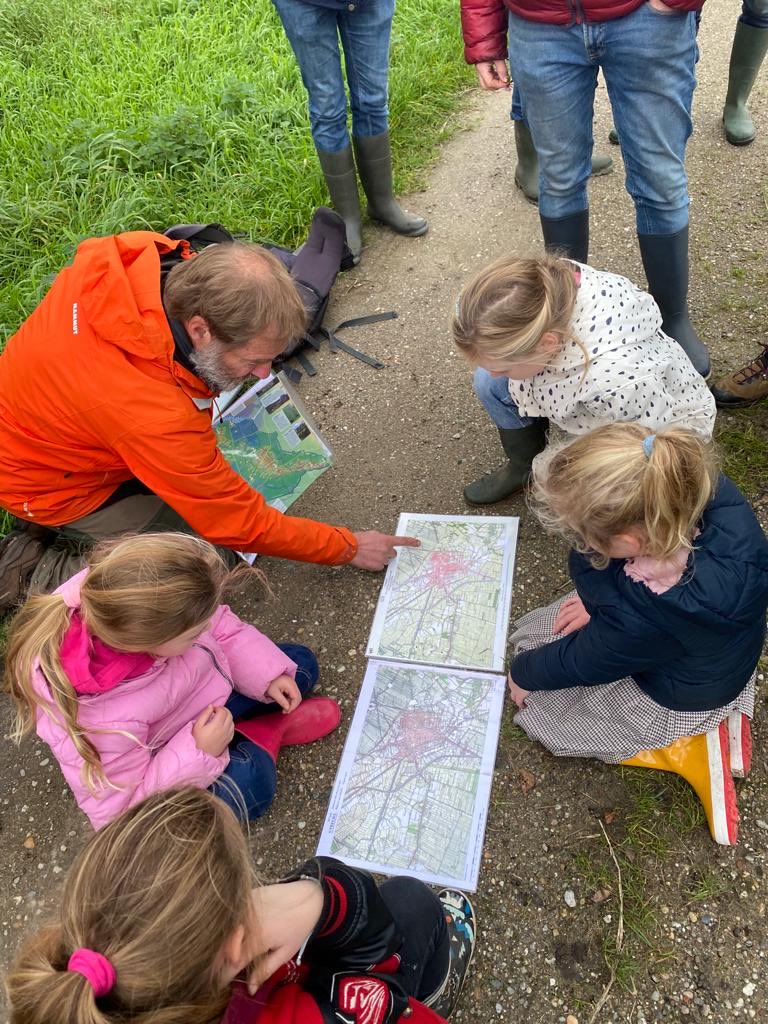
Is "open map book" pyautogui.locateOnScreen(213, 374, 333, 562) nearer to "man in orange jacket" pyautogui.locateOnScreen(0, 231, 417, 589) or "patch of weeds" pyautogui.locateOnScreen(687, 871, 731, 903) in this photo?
"man in orange jacket" pyautogui.locateOnScreen(0, 231, 417, 589)

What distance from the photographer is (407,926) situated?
64.0 inches

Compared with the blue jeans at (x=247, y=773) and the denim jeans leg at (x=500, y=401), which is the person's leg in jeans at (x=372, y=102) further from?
the blue jeans at (x=247, y=773)

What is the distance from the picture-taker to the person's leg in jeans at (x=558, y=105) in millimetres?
2266

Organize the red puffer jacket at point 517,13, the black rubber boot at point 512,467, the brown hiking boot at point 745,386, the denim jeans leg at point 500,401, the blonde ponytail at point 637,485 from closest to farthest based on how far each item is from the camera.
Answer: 1. the blonde ponytail at point 637,485
2. the red puffer jacket at point 517,13
3. the denim jeans leg at point 500,401
4. the black rubber boot at point 512,467
5. the brown hiking boot at point 745,386

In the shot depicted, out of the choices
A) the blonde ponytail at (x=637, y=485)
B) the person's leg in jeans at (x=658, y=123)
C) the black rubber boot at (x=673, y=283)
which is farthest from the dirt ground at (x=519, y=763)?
the blonde ponytail at (x=637, y=485)

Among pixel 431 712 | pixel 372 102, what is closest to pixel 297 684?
pixel 431 712

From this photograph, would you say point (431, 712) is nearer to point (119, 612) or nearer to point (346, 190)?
point (119, 612)

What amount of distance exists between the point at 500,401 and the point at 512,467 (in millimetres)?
315

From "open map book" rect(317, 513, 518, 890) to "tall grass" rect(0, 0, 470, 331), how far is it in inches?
84.6

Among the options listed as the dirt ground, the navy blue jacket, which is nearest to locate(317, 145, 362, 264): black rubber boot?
the dirt ground

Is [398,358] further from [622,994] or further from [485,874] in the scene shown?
[622,994]

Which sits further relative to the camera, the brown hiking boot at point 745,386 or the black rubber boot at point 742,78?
the black rubber boot at point 742,78

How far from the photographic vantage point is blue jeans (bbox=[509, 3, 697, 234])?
214cm

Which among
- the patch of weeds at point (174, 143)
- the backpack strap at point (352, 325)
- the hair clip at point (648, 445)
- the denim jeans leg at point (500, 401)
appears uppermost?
the hair clip at point (648, 445)
